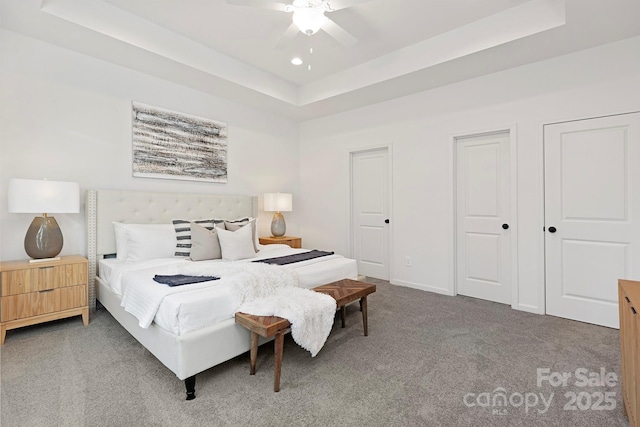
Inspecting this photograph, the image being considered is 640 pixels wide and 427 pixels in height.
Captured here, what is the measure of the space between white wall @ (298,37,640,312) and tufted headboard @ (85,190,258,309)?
1707 millimetres

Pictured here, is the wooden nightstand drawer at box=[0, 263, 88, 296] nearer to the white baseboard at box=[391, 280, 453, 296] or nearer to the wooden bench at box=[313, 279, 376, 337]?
the wooden bench at box=[313, 279, 376, 337]

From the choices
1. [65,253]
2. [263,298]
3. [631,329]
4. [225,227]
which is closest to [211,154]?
[225,227]

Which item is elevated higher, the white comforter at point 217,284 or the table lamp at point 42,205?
the table lamp at point 42,205

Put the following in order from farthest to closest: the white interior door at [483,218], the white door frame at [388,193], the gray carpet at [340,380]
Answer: the white door frame at [388,193] → the white interior door at [483,218] → the gray carpet at [340,380]

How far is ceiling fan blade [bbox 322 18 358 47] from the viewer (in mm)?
2447

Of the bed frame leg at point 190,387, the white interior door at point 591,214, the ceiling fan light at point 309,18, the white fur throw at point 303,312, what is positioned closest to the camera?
the bed frame leg at point 190,387

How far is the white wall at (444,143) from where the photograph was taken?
2.87 metres

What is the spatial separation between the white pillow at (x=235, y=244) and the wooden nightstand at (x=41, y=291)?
117 centimetres

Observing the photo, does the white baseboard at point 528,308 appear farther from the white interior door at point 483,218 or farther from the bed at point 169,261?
the bed at point 169,261

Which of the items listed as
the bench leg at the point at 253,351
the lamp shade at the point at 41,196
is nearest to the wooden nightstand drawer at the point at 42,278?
the lamp shade at the point at 41,196

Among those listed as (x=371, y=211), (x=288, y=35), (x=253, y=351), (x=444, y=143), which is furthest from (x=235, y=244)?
(x=444, y=143)

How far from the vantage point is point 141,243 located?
307 centimetres

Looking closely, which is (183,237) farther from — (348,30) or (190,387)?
(348,30)

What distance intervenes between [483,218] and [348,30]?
99.9 inches
